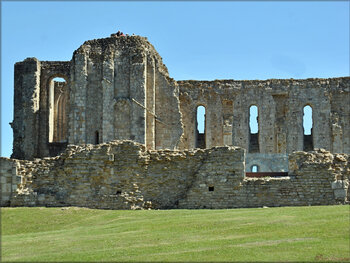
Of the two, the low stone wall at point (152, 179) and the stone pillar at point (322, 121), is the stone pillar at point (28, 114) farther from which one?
the stone pillar at point (322, 121)

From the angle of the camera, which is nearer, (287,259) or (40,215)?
(287,259)

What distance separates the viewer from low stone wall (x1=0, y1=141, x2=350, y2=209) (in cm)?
2611

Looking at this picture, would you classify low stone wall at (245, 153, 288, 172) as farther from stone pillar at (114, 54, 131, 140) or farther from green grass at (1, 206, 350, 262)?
green grass at (1, 206, 350, 262)

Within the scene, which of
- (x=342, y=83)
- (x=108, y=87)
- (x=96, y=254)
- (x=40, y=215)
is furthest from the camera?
(x=342, y=83)

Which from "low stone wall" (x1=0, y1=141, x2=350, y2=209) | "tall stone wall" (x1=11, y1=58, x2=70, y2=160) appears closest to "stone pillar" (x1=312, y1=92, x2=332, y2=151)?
"tall stone wall" (x1=11, y1=58, x2=70, y2=160)

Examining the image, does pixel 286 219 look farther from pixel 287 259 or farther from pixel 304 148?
pixel 304 148

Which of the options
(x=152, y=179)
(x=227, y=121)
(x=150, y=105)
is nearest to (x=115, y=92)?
(x=150, y=105)

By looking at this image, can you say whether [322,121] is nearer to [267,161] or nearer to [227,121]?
[267,161]

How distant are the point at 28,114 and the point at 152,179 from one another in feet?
61.1

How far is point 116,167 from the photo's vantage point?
27.4 m

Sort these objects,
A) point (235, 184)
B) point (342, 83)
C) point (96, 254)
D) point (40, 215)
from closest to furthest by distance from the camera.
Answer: point (96, 254) < point (40, 215) < point (235, 184) < point (342, 83)

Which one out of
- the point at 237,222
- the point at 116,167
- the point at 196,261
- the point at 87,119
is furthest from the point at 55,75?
the point at 196,261

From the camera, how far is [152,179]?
27234 mm

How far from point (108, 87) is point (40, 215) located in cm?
1808
